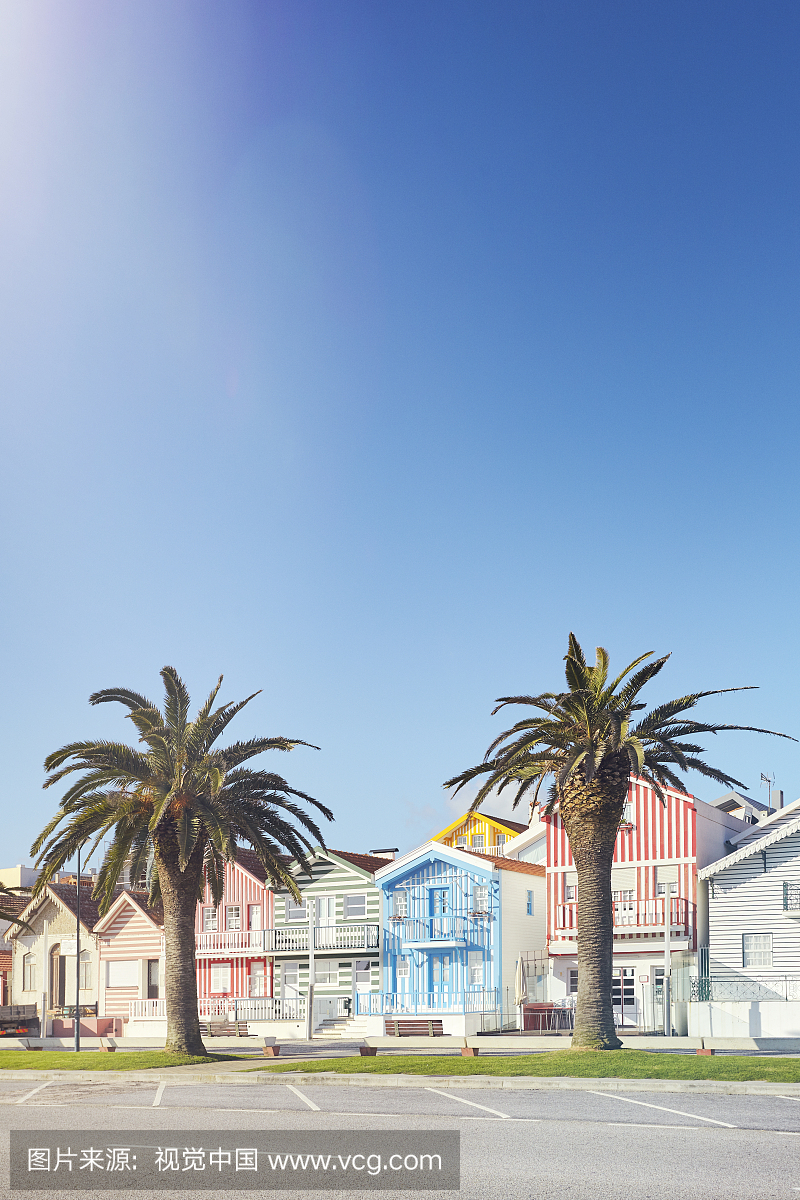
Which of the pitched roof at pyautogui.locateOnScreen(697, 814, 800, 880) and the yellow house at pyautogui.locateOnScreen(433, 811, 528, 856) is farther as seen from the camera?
the yellow house at pyautogui.locateOnScreen(433, 811, 528, 856)

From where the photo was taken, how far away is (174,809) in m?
30.8

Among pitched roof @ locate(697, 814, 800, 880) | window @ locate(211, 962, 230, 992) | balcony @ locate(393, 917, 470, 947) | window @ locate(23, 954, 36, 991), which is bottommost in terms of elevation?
window @ locate(23, 954, 36, 991)

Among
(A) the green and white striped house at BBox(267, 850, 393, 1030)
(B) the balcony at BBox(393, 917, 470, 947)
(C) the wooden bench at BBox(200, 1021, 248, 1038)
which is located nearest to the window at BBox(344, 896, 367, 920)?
(A) the green and white striped house at BBox(267, 850, 393, 1030)

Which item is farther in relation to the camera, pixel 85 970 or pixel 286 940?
pixel 85 970

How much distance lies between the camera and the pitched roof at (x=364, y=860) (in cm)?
5328

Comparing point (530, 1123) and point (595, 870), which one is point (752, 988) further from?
point (530, 1123)

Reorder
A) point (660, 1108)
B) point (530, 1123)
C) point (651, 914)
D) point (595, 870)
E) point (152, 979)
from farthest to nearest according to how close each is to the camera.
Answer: point (152, 979) < point (651, 914) < point (595, 870) < point (660, 1108) < point (530, 1123)

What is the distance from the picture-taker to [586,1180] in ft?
35.0

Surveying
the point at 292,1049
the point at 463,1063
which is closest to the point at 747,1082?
the point at 463,1063

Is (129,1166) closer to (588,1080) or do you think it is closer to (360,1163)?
(360,1163)

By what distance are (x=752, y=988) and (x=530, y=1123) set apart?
93.6 feet

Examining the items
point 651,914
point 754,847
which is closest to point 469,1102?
point 754,847

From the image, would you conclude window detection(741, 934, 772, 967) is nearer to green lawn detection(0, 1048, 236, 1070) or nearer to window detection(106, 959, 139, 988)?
green lawn detection(0, 1048, 236, 1070)

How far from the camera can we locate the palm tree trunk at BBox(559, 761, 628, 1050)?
91.5 feet
